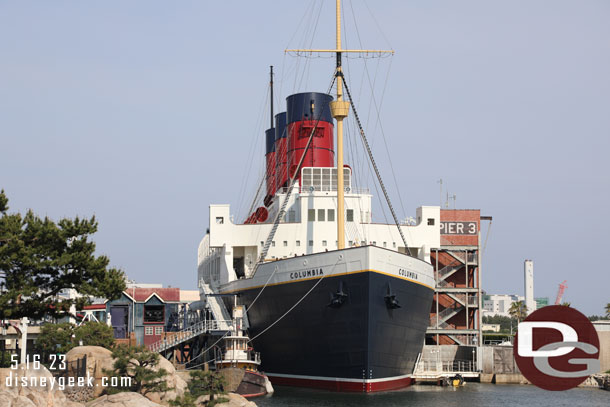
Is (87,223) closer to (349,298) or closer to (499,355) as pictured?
(349,298)

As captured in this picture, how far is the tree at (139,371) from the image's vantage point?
90.2 feet

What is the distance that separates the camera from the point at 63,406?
24422 millimetres

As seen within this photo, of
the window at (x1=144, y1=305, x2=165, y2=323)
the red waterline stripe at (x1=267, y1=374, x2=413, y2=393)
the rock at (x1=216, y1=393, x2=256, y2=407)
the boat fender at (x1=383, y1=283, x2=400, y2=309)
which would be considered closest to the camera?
the rock at (x1=216, y1=393, x2=256, y2=407)

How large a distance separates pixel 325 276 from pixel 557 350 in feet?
78.0

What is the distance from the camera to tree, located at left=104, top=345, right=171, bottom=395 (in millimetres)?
27500

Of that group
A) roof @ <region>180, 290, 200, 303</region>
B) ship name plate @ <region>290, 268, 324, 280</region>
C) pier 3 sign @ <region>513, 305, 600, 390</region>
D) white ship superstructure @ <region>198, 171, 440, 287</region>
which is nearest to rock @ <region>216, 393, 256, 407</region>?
ship name plate @ <region>290, 268, 324, 280</region>

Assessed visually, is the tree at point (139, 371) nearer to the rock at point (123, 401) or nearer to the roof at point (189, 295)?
the rock at point (123, 401)

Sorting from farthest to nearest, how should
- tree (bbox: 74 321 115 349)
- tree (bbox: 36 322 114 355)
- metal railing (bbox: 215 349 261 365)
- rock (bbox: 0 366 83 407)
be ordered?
tree (bbox: 36 322 114 355) → tree (bbox: 74 321 115 349) → metal railing (bbox: 215 349 261 365) → rock (bbox: 0 366 83 407)

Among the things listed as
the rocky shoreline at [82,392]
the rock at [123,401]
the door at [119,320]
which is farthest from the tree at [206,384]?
the door at [119,320]

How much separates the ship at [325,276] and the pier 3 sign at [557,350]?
11348 millimetres

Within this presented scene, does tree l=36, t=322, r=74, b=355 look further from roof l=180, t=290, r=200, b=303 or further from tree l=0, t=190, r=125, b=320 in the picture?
roof l=180, t=290, r=200, b=303

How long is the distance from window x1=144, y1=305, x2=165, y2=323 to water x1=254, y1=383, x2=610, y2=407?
86.6 ft

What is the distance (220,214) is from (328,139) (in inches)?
392

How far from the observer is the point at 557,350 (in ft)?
171
